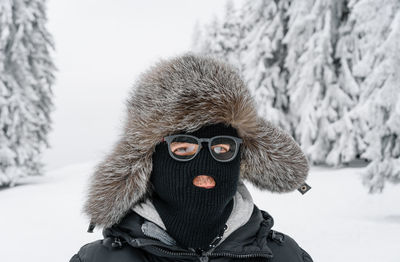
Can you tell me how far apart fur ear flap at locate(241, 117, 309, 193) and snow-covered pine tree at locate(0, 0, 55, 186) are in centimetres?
1400

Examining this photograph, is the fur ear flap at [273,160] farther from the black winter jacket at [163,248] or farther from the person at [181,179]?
the black winter jacket at [163,248]

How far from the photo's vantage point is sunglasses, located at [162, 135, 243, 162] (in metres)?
1.92

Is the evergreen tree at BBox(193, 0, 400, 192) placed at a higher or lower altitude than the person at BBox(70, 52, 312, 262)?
lower

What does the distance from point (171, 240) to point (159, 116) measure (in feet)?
2.04

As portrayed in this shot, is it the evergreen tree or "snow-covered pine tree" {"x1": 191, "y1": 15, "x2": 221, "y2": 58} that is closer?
the evergreen tree

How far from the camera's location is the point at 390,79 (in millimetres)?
6305

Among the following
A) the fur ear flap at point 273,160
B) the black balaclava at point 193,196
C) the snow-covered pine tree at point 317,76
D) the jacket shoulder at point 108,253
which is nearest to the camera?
the jacket shoulder at point 108,253

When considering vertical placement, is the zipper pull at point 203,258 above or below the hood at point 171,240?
below

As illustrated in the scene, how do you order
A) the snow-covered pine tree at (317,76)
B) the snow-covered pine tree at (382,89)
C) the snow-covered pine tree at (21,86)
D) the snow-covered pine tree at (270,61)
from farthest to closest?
1. the snow-covered pine tree at (270,61)
2. the snow-covered pine tree at (21,86)
3. the snow-covered pine tree at (317,76)
4. the snow-covered pine tree at (382,89)

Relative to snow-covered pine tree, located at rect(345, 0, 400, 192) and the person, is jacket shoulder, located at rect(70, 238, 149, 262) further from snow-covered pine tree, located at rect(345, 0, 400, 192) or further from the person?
snow-covered pine tree, located at rect(345, 0, 400, 192)

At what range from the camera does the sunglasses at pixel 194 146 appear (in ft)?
6.29

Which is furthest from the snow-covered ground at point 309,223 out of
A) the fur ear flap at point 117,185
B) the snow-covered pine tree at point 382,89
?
the fur ear flap at point 117,185

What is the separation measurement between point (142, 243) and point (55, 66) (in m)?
18.1

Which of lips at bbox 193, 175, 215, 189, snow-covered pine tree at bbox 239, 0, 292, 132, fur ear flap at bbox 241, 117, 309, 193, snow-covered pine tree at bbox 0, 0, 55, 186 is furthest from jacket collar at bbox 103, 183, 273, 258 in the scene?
snow-covered pine tree at bbox 0, 0, 55, 186
